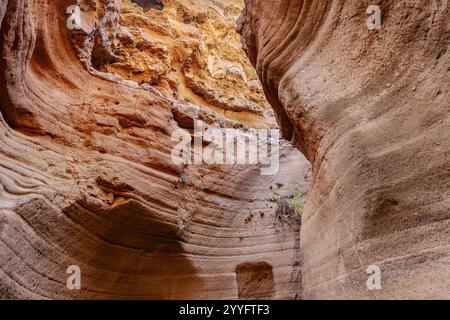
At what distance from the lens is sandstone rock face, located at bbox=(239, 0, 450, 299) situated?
10.6 feet

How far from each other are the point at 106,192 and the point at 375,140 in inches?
177

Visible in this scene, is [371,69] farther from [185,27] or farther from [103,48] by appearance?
[185,27]

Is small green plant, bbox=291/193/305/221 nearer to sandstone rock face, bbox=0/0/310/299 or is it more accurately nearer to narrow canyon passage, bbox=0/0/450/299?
narrow canyon passage, bbox=0/0/450/299

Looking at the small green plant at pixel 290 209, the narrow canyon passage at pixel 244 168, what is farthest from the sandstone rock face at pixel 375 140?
the small green plant at pixel 290 209

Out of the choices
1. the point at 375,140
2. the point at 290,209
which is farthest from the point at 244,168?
the point at 375,140

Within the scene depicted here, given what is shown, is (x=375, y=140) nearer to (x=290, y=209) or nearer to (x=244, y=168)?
(x=290, y=209)

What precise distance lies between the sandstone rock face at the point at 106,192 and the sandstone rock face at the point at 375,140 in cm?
263

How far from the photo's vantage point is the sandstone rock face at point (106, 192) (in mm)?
5648

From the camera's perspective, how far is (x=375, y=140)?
12.4ft

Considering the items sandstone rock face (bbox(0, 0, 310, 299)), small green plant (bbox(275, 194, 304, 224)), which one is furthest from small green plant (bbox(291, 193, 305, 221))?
sandstone rock face (bbox(0, 0, 310, 299))

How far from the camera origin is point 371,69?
13.6ft

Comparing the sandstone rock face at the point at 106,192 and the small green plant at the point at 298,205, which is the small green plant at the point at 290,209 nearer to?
the small green plant at the point at 298,205

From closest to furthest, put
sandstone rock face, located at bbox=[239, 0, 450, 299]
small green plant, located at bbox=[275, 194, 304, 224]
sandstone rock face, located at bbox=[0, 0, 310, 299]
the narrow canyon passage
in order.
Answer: sandstone rock face, located at bbox=[239, 0, 450, 299], the narrow canyon passage, sandstone rock face, located at bbox=[0, 0, 310, 299], small green plant, located at bbox=[275, 194, 304, 224]

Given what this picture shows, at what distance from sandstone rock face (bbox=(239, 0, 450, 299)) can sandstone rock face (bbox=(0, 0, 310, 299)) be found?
2.63m
